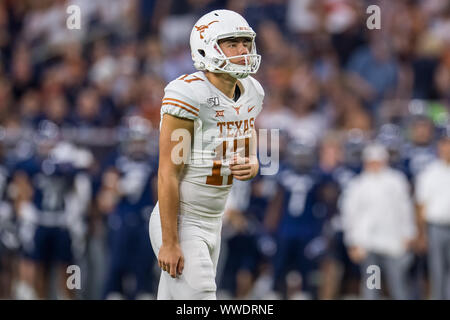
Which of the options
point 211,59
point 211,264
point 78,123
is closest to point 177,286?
point 211,264

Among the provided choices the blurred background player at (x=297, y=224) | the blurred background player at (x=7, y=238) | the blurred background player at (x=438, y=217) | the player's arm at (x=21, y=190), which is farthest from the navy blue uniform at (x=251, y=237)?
the blurred background player at (x=7, y=238)

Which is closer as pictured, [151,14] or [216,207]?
[216,207]

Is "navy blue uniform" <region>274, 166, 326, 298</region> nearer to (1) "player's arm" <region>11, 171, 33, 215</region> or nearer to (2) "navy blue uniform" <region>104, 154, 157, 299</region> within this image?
(2) "navy blue uniform" <region>104, 154, 157, 299</region>

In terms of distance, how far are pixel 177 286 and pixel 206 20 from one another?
4.30ft

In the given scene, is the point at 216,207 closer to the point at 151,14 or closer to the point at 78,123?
the point at 78,123

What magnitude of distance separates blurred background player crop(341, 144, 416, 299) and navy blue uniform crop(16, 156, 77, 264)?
281 centimetres

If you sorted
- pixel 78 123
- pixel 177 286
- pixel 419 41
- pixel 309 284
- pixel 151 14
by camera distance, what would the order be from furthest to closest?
pixel 151 14 < pixel 419 41 < pixel 78 123 < pixel 309 284 < pixel 177 286

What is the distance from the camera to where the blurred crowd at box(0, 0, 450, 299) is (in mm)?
8000

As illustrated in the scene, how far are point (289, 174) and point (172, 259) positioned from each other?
4.50 m

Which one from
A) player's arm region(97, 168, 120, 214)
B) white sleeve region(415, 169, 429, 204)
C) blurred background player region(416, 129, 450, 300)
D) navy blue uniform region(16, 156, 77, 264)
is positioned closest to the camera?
blurred background player region(416, 129, 450, 300)

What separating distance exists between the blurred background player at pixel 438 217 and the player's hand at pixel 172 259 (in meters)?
4.31

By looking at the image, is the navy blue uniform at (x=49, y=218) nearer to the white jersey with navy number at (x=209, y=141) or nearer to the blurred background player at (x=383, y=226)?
the blurred background player at (x=383, y=226)

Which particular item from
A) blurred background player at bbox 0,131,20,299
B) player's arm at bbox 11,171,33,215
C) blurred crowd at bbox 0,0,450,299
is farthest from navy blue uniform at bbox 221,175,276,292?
blurred background player at bbox 0,131,20,299

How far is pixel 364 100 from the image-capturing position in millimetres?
9367
